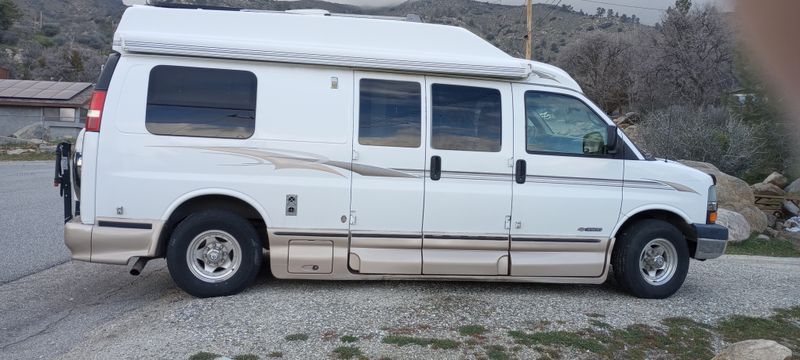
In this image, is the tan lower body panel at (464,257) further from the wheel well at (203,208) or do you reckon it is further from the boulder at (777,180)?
the boulder at (777,180)

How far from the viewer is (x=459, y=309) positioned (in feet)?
20.6

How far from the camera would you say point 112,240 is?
6.28 m

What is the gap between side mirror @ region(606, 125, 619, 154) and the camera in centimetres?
694

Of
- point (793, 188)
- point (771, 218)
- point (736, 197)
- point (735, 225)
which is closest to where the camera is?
point (735, 225)

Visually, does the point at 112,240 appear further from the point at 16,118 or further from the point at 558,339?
the point at 16,118

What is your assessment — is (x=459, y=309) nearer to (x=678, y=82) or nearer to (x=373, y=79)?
(x=373, y=79)

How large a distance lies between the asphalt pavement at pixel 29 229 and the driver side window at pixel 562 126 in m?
6.03

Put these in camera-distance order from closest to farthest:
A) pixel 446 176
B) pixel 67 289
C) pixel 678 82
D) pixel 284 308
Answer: pixel 284 308 < pixel 446 176 < pixel 67 289 < pixel 678 82

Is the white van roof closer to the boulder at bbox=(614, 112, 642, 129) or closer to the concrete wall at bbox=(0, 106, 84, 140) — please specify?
the boulder at bbox=(614, 112, 642, 129)

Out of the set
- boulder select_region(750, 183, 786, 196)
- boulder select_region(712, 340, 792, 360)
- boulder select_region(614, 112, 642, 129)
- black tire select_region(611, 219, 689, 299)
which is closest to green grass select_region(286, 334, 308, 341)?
boulder select_region(712, 340, 792, 360)

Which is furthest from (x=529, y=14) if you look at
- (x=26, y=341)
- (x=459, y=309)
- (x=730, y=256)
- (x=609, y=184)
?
(x=26, y=341)

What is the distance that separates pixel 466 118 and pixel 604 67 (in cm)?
2650

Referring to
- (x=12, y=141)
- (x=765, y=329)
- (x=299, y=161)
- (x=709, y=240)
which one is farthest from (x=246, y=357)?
(x=12, y=141)

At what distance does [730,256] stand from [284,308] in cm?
876
